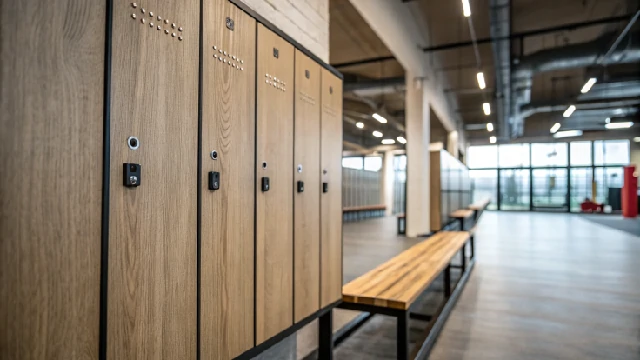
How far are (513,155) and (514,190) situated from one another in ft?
5.94

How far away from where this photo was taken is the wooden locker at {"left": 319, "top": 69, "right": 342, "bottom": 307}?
7.33ft

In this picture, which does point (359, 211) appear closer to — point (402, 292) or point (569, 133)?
point (402, 292)

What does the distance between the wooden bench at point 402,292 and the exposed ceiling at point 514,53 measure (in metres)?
4.30

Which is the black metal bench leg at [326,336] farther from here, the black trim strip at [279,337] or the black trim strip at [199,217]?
the black trim strip at [199,217]

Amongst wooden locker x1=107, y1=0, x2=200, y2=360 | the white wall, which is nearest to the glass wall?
the white wall

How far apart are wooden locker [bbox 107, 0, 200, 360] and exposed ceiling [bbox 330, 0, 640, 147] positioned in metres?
5.28

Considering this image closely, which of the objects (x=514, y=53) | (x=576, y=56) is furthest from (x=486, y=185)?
(x=576, y=56)

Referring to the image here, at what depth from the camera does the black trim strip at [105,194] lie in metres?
1.02

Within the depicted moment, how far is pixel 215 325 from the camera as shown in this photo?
1399 millimetres

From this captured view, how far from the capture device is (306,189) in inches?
81.4

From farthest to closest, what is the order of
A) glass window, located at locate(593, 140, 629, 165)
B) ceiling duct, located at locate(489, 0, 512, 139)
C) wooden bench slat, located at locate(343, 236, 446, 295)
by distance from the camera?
glass window, located at locate(593, 140, 629, 165), ceiling duct, located at locate(489, 0, 512, 139), wooden bench slat, located at locate(343, 236, 446, 295)

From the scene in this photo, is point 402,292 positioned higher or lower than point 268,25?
lower

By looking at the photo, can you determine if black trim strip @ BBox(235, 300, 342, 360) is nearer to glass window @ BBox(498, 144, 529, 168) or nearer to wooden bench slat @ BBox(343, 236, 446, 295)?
wooden bench slat @ BBox(343, 236, 446, 295)

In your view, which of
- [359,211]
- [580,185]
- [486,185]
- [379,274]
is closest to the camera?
[379,274]
